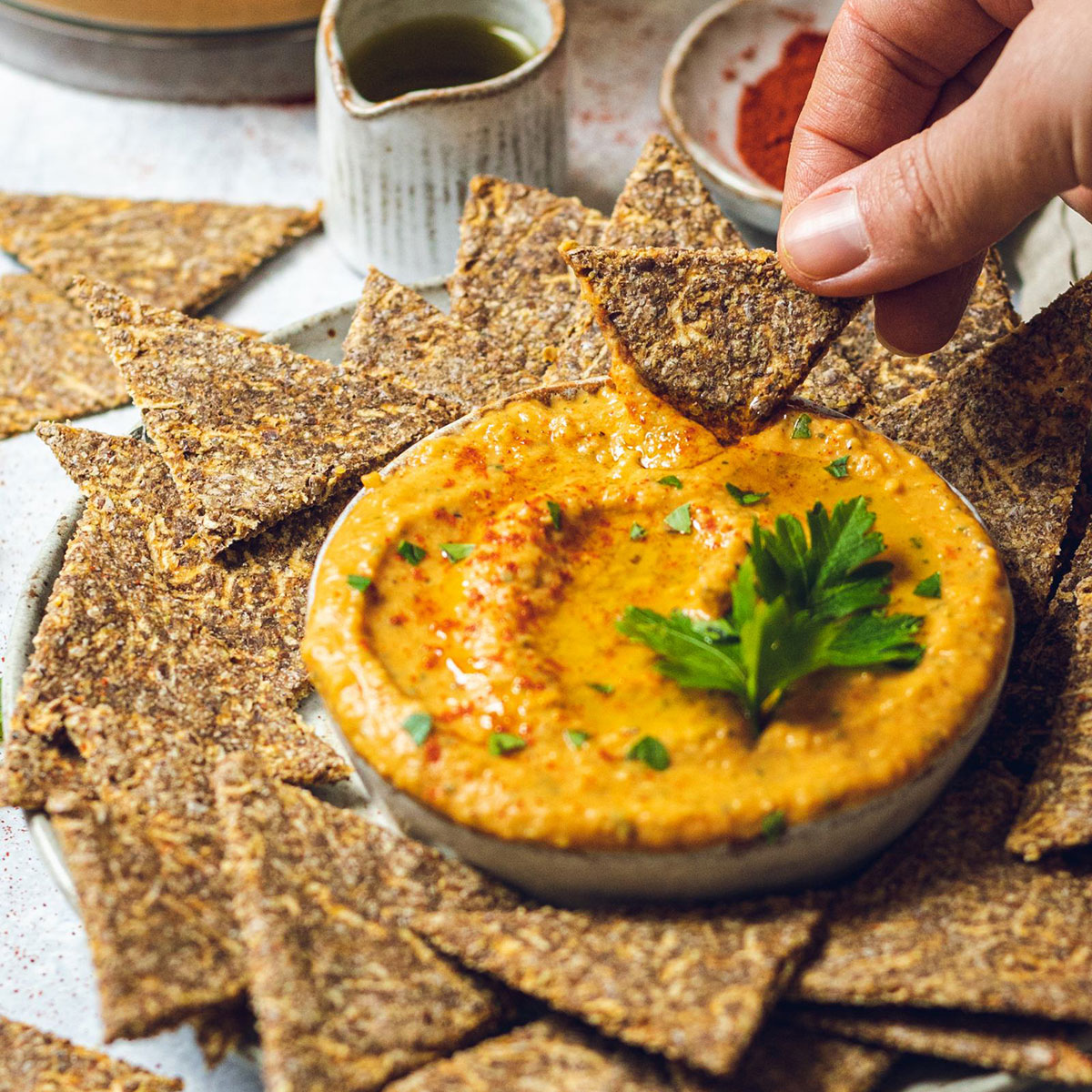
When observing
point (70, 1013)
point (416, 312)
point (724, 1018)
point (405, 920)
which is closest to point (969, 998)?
point (724, 1018)

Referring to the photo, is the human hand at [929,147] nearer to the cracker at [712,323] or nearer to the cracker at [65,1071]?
the cracker at [712,323]

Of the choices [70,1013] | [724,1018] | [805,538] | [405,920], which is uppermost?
[805,538]

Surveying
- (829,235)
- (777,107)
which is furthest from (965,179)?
(777,107)

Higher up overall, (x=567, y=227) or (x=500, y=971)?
(x=567, y=227)

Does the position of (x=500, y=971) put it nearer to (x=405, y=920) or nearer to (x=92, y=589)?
(x=405, y=920)

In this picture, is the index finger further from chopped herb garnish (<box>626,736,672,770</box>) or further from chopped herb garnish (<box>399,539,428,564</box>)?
chopped herb garnish (<box>626,736,672,770</box>)

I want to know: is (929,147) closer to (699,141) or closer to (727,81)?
(699,141)

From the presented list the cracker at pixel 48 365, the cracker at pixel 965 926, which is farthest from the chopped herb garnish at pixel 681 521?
the cracker at pixel 48 365
